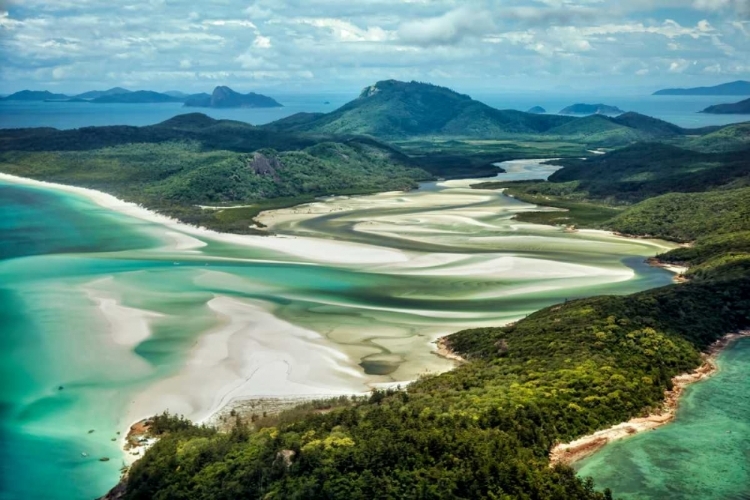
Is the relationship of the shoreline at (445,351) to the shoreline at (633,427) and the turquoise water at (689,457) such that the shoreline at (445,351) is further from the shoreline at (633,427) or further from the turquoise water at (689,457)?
the turquoise water at (689,457)

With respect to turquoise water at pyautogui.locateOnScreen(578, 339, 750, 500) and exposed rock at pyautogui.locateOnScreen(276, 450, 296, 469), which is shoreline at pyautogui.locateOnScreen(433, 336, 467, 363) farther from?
exposed rock at pyautogui.locateOnScreen(276, 450, 296, 469)

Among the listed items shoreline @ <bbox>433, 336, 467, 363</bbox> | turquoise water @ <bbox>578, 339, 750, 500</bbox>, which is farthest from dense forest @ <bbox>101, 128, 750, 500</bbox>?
turquoise water @ <bbox>578, 339, 750, 500</bbox>

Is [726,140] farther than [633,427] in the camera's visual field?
Yes

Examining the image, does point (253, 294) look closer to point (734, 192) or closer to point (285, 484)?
point (285, 484)

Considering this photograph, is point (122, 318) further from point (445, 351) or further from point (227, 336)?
point (445, 351)

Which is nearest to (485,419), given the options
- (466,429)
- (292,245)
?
(466,429)

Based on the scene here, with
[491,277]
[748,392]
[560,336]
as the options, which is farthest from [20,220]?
[748,392]
